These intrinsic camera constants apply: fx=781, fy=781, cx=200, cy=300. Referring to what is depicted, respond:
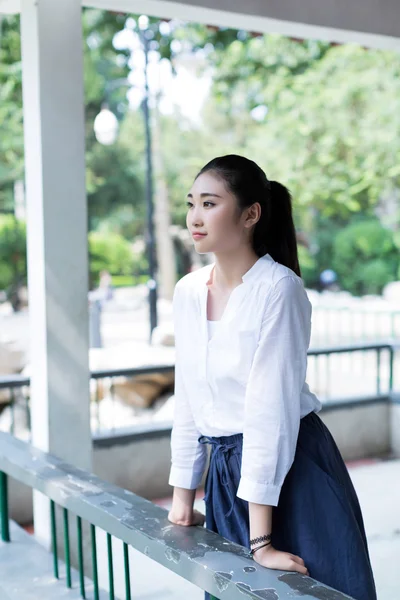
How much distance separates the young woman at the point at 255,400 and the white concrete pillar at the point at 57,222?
3.95ft

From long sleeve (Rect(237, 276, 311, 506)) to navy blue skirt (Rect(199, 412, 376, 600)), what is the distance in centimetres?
7

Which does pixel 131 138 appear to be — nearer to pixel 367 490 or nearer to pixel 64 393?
pixel 367 490

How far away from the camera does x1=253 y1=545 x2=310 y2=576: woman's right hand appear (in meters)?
1.41

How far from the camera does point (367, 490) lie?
15.5ft

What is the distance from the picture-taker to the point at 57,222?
8.95 ft

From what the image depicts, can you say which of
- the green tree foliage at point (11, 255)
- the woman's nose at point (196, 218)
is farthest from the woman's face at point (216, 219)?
the green tree foliage at point (11, 255)

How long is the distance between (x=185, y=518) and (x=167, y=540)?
89 mm

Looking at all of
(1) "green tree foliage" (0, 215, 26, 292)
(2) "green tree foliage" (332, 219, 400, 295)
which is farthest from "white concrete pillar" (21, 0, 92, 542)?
(2) "green tree foliage" (332, 219, 400, 295)

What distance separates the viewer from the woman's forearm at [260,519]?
4.71 ft

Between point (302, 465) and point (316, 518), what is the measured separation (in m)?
0.10

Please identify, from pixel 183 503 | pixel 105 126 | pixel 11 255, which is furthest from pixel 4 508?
pixel 11 255

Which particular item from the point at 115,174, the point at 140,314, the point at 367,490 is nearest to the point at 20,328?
the point at 140,314

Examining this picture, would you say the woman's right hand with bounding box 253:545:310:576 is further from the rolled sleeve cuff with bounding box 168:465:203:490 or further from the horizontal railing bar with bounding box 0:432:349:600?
the rolled sleeve cuff with bounding box 168:465:203:490

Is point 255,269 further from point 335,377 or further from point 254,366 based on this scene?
point 335,377
